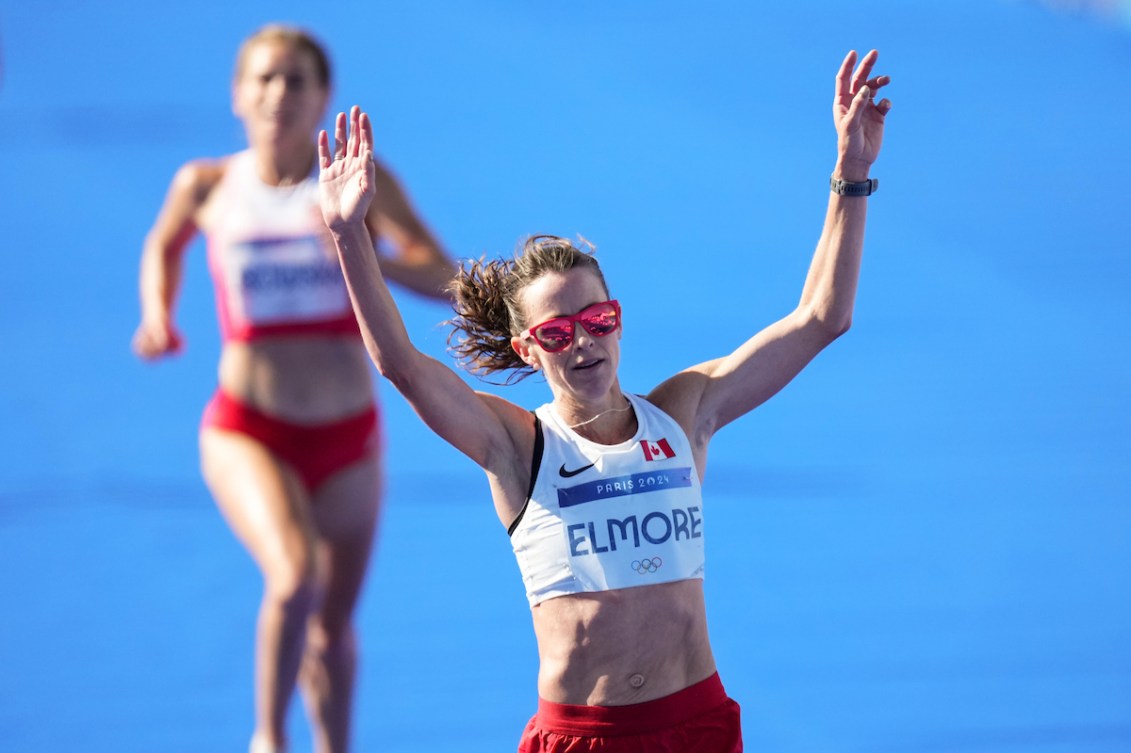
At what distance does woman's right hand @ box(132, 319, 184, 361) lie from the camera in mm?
4469

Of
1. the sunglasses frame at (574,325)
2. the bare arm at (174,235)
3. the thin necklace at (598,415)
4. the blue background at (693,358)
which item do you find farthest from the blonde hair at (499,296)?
the blue background at (693,358)

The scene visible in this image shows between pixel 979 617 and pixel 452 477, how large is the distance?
110 inches

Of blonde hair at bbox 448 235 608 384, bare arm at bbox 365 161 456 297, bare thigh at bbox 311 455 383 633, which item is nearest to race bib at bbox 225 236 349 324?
bare arm at bbox 365 161 456 297

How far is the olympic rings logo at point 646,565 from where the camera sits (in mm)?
3176

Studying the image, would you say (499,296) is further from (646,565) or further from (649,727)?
(649,727)

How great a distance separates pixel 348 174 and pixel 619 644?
122cm

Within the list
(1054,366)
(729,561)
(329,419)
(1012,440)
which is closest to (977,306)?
(1054,366)

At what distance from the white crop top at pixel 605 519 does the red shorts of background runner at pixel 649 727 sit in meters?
0.27

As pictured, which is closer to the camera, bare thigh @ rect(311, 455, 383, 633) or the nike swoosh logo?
the nike swoosh logo

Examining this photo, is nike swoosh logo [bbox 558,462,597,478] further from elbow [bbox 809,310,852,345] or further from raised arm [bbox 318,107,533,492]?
elbow [bbox 809,310,852,345]

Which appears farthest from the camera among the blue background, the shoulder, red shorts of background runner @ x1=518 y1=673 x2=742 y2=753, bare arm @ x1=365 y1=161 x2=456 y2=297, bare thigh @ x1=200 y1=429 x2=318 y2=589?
the blue background

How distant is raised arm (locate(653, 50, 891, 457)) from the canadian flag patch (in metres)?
0.12

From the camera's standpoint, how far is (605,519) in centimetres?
318

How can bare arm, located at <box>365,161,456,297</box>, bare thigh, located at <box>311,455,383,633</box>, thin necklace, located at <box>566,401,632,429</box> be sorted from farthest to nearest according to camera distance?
bare thigh, located at <box>311,455,383,633</box>, bare arm, located at <box>365,161,456,297</box>, thin necklace, located at <box>566,401,632,429</box>
